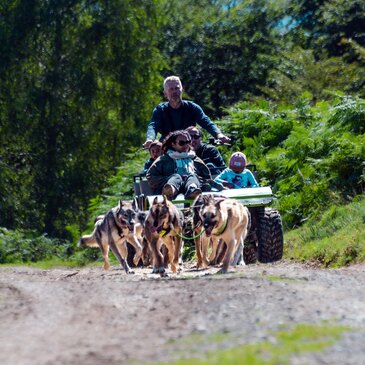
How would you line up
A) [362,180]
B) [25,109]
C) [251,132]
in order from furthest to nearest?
[25,109]
[251,132]
[362,180]

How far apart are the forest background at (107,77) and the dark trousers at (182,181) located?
1213 centimetres

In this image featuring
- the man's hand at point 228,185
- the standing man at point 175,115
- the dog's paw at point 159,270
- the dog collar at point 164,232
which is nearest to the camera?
the dog collar at point 164,232

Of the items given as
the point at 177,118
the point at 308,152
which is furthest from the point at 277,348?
the point at 308,152

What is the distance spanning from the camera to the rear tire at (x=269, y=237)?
1755 cm

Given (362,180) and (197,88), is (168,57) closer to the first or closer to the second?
(197,88)

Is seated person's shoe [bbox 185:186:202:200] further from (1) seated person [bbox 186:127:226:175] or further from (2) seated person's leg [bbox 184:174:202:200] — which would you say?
(1) seated person [bbox 186:127:226:175]

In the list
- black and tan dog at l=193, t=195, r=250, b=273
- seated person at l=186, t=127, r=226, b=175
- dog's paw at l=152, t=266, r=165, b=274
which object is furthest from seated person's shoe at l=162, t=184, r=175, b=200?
seated person at l=186, t=127, r=226, b=175

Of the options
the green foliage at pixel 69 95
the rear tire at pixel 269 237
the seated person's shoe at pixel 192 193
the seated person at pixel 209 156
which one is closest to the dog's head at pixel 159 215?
the seated person's shoe at pixel 192 193

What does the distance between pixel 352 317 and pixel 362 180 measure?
11855 mm

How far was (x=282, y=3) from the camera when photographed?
48719 mm

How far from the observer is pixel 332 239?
18.5m

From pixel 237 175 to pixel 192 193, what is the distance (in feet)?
5.72

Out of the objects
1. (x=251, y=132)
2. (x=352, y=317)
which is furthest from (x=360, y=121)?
(x=352, y=317)

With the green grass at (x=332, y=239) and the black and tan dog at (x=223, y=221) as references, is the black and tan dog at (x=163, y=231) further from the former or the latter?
the green grass at (x=332, y=239)
